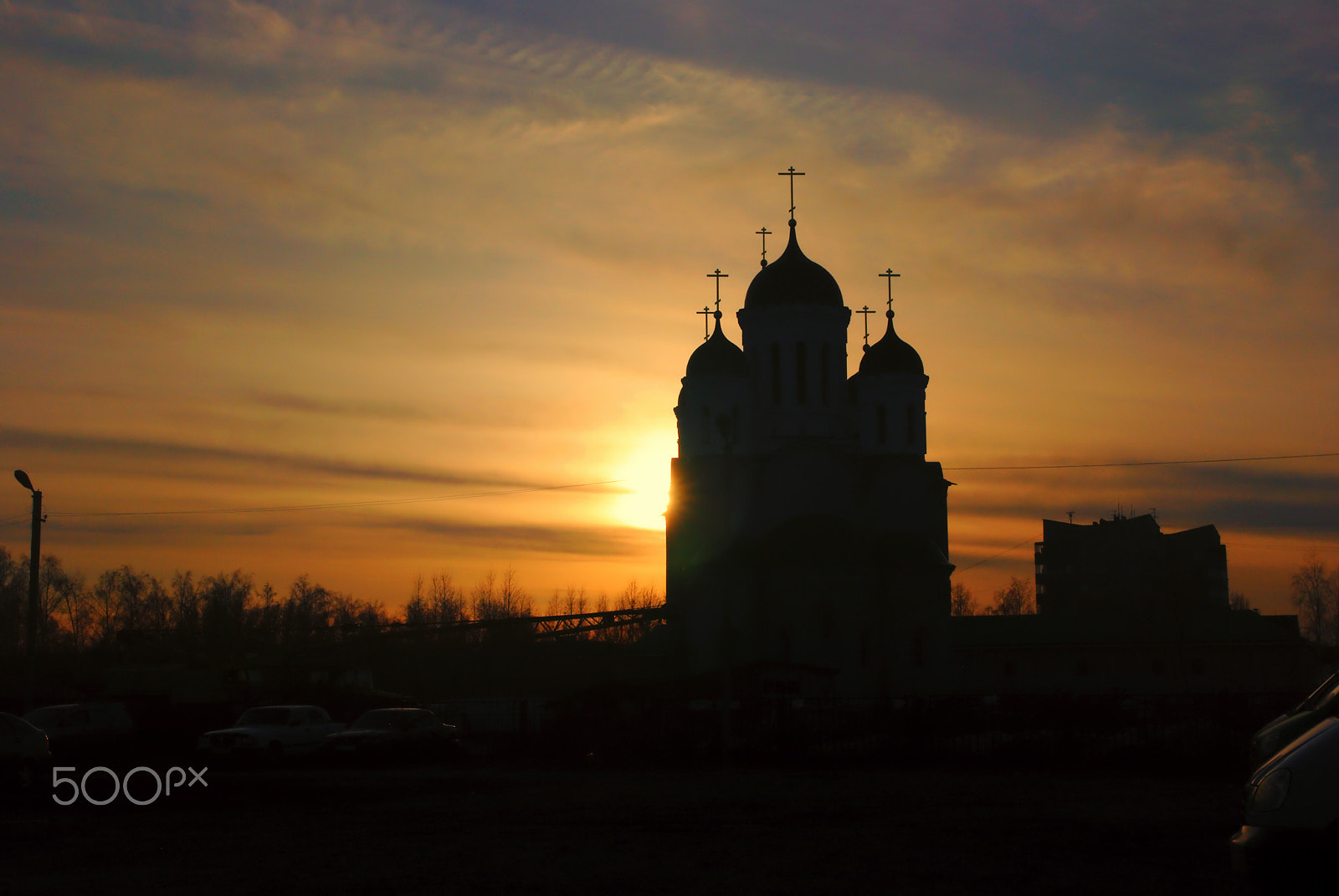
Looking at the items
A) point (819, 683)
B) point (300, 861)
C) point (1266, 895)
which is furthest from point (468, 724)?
point (1266, 895)

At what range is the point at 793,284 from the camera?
5566 centimetres

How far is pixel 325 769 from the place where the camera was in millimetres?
26766

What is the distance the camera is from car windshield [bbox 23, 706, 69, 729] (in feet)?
87.4

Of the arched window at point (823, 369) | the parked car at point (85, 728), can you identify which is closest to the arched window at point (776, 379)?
the arched window at point (823, 369)

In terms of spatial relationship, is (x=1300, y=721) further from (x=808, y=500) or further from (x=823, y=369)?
(x=823, y=369)

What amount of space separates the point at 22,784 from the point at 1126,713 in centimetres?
2406

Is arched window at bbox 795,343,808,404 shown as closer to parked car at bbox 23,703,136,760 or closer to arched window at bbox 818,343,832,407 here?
arched window at bbox 818,343,832,407

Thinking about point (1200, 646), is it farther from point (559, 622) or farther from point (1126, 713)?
point (1126, 713)

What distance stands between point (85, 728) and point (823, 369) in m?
36.6

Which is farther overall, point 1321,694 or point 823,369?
point 823,369

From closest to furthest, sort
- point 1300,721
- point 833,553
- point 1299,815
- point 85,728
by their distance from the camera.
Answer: point 1299,815 → point 1300,721 → point 85,728 → point 833,553

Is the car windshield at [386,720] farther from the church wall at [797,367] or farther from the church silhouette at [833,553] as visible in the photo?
the church wall at [797,367]

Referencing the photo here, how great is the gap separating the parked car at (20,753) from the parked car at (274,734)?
5.61 metres

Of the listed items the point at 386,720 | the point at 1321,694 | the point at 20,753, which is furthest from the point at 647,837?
the point at 386,720
